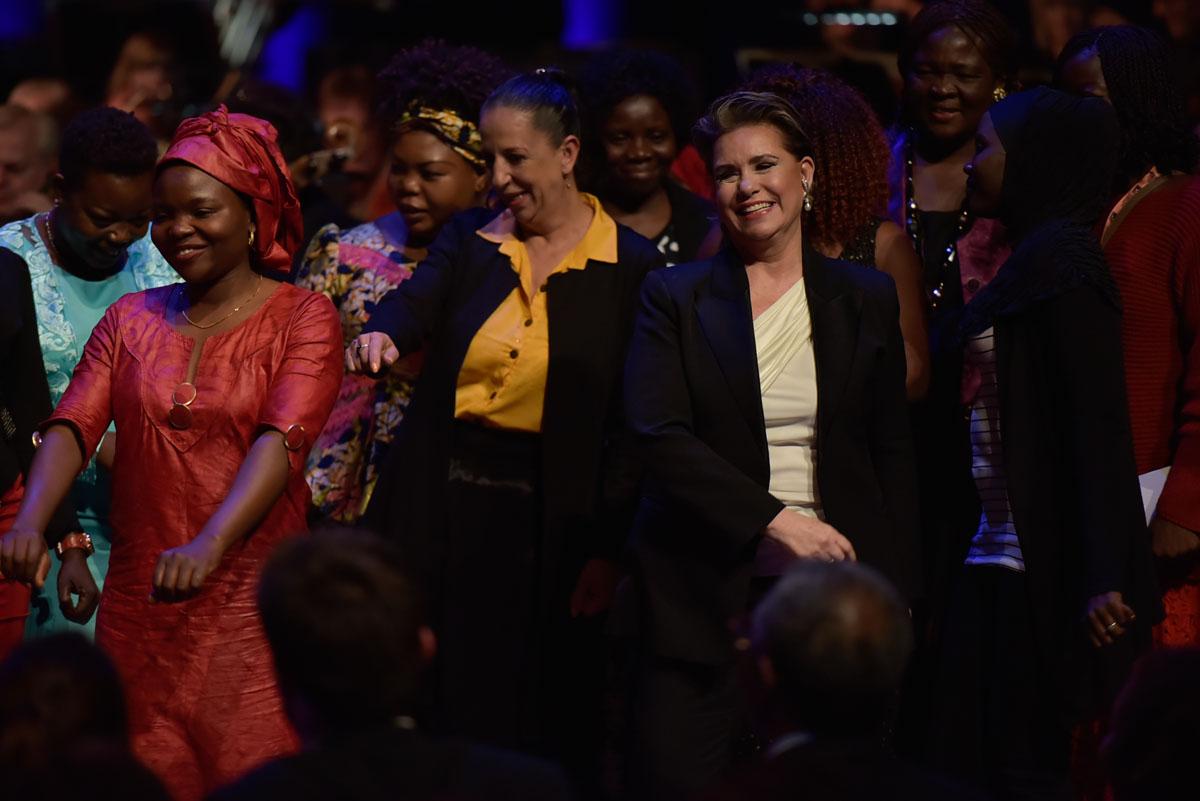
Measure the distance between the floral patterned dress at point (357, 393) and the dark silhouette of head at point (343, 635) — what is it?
292cm

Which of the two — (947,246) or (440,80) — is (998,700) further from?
(440,80)

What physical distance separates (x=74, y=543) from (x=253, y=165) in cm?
111

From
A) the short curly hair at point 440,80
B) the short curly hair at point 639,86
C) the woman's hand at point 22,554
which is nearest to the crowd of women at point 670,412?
the woman's hand at point 22,554

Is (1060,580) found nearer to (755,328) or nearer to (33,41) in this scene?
(755,328)

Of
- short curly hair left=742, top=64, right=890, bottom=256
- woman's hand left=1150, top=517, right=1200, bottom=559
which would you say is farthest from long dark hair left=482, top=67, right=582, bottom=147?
woman's hand left=1150, top=517, right=1200, bottom=559

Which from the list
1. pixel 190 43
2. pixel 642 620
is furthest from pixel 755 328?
pixel 190 43

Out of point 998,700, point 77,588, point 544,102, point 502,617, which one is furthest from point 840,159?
point 77,588

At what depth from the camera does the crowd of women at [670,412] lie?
4473mm

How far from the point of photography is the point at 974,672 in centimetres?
475

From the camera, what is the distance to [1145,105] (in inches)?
203

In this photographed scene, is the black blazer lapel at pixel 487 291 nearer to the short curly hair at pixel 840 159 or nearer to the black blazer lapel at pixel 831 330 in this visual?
the short curly hair at pixel 840 159

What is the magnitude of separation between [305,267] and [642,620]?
2218mm

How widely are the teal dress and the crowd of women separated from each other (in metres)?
0.01

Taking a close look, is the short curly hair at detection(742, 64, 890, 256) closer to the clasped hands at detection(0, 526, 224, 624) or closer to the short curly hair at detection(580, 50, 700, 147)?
the short curly hair at detection(580, 50, 700, 147)
